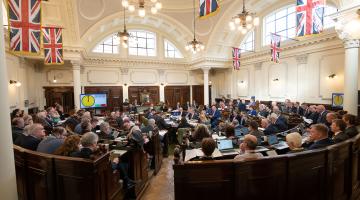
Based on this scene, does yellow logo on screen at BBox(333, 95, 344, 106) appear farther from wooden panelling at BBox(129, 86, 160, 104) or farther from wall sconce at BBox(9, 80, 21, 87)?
wall sconce at BBox(9, 80, 21, 87)

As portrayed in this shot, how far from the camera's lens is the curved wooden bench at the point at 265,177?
2.43 metres

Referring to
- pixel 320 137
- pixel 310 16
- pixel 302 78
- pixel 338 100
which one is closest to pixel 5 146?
pixel 320 137

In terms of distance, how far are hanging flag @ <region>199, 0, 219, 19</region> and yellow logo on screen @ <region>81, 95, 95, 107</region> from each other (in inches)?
378

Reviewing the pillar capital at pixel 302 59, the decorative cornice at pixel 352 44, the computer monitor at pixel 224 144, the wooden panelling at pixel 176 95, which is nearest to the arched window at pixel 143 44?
the wooden panelling at pixel 176 95

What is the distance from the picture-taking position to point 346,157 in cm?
312

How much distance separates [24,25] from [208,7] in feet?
16.2

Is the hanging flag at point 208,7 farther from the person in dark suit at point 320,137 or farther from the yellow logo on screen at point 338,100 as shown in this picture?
the yellow logo on screen at point 338,100

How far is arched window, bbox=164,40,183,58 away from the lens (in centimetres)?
1712

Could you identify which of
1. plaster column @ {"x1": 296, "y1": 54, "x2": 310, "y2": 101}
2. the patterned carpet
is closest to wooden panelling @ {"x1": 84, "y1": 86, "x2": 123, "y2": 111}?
the patterned carpet

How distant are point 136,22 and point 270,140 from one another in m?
13.9

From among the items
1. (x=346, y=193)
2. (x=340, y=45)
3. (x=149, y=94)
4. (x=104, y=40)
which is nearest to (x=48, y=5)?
(x=104, y=40)

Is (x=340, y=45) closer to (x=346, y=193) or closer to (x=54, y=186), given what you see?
(x=346, y=193)

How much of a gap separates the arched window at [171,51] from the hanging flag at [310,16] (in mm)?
11752

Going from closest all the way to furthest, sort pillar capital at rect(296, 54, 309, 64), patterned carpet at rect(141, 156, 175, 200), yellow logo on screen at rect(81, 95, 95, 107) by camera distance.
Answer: patterned carpet at rect(141, 156, 175, 200) < pillar capital at rect(296, 54, 309, 64) < yellow logo on screen at rect(81, 95, 95, 107)
